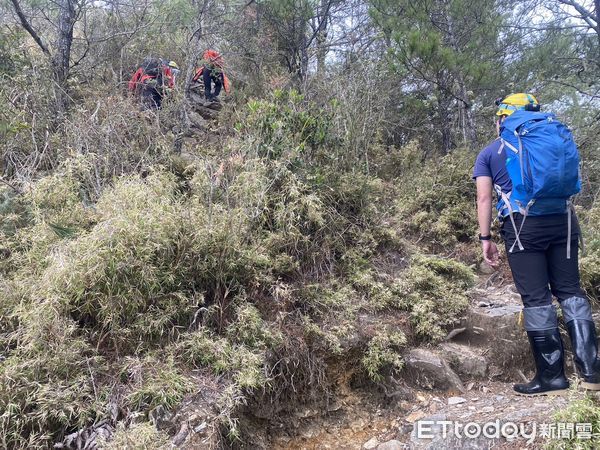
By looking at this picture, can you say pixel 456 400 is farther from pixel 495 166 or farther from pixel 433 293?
pixel 495 166

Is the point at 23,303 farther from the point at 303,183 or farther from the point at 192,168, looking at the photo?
the point at 303,183

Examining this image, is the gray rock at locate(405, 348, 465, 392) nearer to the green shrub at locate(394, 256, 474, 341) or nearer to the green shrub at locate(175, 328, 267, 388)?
the green shrub at locate(394, 256, 474, 341)

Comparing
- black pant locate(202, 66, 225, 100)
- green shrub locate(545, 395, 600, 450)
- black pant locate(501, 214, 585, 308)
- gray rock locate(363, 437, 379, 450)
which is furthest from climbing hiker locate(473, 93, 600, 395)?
black pant locate(202, 66, 225, 100)

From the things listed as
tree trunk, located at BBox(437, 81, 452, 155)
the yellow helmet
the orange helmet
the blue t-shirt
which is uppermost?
the orange helmet

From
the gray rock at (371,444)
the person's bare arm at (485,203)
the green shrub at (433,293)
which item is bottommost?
the gray rock at (371,444)

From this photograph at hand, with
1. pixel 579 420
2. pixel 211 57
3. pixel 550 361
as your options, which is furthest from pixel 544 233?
pixel 211 57

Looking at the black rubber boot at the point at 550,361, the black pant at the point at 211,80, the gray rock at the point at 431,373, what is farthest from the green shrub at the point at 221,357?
the black pant at the point at 211,80

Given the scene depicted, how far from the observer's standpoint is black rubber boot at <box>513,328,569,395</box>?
278 cm

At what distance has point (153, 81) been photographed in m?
5.71

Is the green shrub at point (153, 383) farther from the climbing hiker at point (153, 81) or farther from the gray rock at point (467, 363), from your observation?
the climbing hiker at point (153, 81)

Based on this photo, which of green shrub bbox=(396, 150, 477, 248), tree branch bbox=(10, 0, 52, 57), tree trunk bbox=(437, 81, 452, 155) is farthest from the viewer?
tree trunk bbox=(437, 81, 452, 155)

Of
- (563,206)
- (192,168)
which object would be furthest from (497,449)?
(192,168)

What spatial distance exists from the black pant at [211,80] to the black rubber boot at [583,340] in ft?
18.2

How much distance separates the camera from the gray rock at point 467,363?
139 inches
